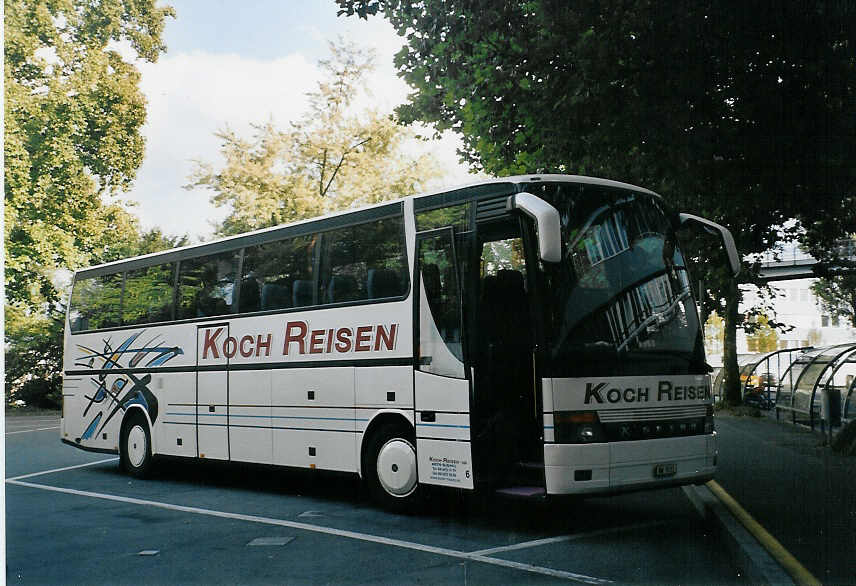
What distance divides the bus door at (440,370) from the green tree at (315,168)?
589 inches

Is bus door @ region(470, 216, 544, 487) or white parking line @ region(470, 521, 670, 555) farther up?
bus door @ region(470, 216, 544, 487)

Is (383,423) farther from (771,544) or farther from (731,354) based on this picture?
(731,354)

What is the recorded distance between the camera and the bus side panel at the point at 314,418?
1128 cm

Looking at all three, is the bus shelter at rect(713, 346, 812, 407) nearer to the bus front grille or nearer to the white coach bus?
the white coach bus

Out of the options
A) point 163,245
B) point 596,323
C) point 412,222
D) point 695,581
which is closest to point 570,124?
point 412,222

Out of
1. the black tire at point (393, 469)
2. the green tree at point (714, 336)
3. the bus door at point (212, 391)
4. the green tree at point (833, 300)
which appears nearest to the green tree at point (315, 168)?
the bus door at point (212, 391)

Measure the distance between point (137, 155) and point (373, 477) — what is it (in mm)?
8357

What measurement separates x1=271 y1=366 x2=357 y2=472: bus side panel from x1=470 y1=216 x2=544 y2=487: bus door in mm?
2251

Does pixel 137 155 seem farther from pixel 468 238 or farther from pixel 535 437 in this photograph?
pixel 535 437

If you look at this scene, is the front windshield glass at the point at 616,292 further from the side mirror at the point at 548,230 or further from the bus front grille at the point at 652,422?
the side mirror at the point at 548,230

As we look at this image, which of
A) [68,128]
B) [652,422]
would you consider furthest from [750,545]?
[68,128]

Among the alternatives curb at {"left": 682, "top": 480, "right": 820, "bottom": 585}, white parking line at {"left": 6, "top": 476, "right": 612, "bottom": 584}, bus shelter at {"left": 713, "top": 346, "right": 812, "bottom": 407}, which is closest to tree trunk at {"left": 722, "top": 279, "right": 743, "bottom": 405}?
bus shelter at {"left": 713, "top": 346, "right": 812, "bottom": 407}

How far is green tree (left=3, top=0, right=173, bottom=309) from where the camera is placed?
1300 centimetres

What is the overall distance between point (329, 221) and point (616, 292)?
14.0 feet
